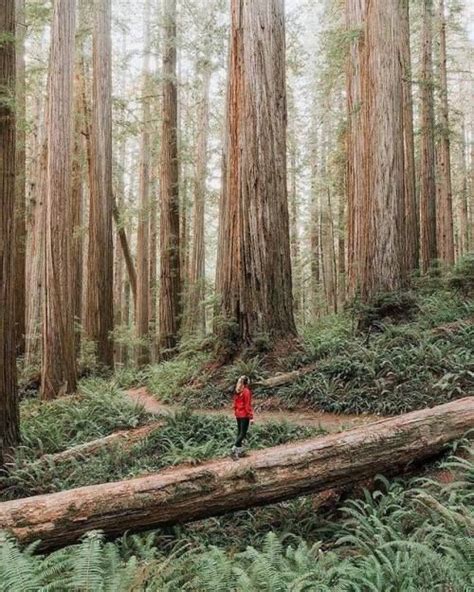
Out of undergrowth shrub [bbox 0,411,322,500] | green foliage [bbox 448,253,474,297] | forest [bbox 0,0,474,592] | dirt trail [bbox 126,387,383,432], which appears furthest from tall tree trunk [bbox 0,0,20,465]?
green foliage [bbox 448,253,474,297]

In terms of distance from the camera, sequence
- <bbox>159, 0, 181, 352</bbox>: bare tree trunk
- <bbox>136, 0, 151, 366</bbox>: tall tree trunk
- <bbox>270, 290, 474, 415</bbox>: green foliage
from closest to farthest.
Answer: <bbox>270, 290, 474, 415</bbox>: green foliage, <bbox>159, 0, 181, 352</bbox>: bare tree trunk, <bbox>136, 0, 151, 366</bbox>: tall tree trunk

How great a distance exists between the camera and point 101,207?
1445cm

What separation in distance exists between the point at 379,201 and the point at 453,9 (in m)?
12.5

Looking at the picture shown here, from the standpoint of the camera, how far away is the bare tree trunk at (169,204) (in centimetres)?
1645

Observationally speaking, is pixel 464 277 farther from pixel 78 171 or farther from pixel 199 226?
pixel 78 171

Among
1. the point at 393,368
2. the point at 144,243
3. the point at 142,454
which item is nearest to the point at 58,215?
the point at 142,454

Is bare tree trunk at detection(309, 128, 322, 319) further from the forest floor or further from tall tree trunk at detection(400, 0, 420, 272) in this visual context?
the forest floor

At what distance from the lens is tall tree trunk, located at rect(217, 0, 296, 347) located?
974 centimetres

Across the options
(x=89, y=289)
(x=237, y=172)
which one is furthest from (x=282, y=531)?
(x=89, y=289)

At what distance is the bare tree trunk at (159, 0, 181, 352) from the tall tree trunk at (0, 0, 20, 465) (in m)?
9.31

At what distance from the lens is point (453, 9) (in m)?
18.8

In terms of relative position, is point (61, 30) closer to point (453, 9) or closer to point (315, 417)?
point (315, 417)

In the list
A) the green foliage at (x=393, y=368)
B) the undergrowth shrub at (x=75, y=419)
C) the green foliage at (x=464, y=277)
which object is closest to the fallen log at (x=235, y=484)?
the green foliage at (x=393, y=368)

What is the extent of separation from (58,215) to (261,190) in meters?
4.56
